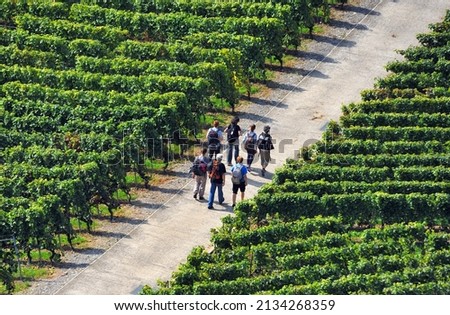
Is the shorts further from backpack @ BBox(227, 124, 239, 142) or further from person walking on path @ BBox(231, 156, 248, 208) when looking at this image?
backpack @ BBox(227, 124, 239, 142)

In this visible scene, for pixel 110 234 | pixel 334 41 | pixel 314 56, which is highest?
pixel 334 41

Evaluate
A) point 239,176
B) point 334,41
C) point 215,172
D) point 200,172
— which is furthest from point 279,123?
point 334,41

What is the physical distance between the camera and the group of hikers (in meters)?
67.1

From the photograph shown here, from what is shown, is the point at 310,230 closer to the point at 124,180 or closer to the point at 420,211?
the point at 420,211

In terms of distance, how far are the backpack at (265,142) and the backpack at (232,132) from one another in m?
1.26

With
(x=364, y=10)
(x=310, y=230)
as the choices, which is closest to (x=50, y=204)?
(x=310, y=230)

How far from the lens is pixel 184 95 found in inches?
2832

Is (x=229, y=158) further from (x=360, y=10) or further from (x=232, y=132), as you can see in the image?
(x=360, y=10)

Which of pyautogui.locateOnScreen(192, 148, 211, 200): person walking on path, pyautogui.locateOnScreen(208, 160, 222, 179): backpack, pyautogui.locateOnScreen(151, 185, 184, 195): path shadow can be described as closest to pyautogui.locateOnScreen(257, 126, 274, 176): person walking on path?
pyautogui.locateOnScreen(192, 148, 211, 200): person walking on path

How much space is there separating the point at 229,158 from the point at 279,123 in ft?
14.7

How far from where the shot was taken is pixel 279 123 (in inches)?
2911

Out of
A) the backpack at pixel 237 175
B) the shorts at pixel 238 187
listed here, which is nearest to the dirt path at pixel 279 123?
the shorts at pixel 238 187

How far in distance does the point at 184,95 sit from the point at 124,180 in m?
5.31
